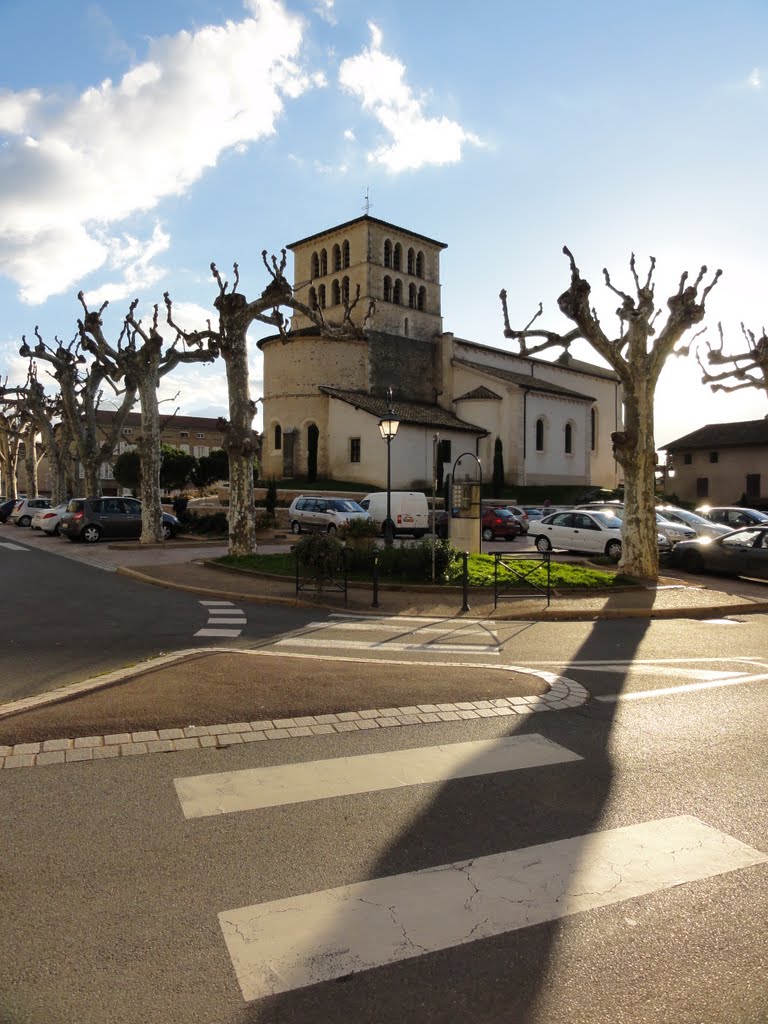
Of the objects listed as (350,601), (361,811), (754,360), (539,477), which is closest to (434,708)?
(361,811)

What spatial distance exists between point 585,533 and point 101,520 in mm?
17722

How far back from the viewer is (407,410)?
50000mm

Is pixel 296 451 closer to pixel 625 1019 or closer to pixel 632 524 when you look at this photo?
pixel 632 524

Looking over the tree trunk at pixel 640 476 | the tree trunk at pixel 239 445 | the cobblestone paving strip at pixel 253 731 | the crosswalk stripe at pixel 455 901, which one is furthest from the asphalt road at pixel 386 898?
the tree trunk at pixel 239 445

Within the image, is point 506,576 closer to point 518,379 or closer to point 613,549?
point 613,549

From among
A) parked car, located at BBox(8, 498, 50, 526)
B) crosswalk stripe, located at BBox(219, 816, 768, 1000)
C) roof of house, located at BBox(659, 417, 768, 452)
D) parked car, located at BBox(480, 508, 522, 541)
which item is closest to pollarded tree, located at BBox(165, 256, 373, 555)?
parked car, located at BBox(480, 508, 522, 541)

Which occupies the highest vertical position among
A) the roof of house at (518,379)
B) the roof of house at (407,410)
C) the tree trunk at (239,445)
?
the roof of house at (518,379)

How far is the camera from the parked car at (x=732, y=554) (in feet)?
57.9

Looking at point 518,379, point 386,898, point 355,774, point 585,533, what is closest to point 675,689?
point 355,774

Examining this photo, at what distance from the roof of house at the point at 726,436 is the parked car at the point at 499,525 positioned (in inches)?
1360

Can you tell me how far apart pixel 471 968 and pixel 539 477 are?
54.7 m

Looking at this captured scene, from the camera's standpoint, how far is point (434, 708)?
248 inches

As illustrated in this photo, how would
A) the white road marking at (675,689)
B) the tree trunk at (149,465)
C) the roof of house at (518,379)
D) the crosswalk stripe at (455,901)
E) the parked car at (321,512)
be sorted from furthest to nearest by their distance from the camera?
the roof of house at (518,379), the parked car at (321,512), the tree trunk at (149,465), the white road marking at (675,689), the crosswalk stripe at (455,901)

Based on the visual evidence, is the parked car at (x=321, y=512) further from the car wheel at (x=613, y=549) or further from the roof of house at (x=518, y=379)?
the roof of house at (x=518, y=379)
